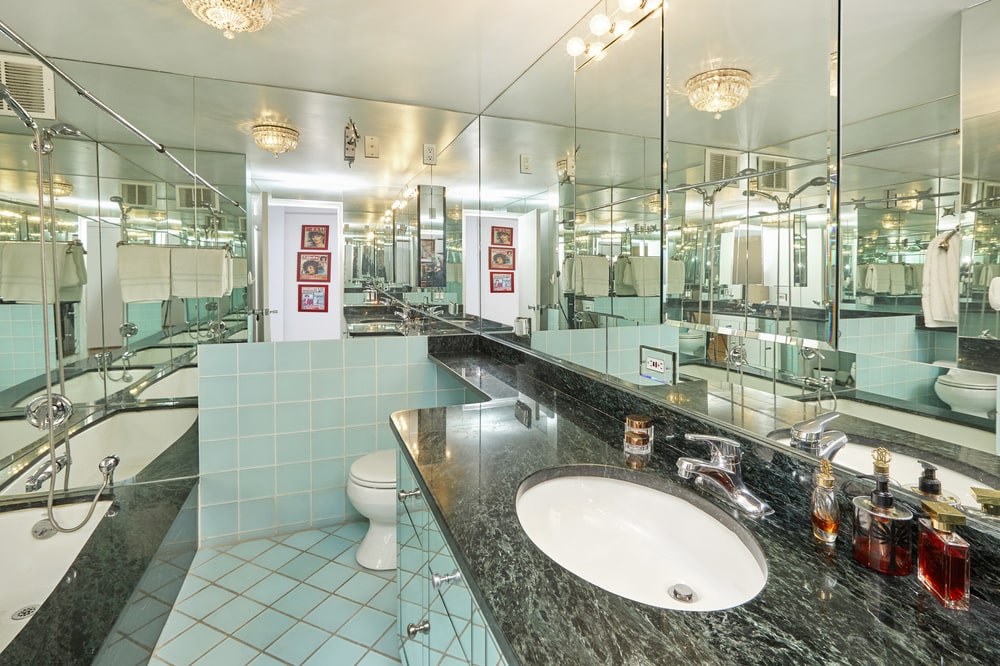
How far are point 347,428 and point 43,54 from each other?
2.12 metres

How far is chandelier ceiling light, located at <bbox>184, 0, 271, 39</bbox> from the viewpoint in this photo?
1.48 metres

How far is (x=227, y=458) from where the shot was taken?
2521 mm

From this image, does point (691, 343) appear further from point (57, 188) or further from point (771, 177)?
point (57, 188)

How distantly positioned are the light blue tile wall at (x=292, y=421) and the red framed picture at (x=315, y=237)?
530 millimetres

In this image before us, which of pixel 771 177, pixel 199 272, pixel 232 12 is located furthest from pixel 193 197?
pixel 771 177

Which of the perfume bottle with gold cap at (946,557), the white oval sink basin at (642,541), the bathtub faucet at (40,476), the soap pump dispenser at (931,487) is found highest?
the soap pump dispenser at (931,487)

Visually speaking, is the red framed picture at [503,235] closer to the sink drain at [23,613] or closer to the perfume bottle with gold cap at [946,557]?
the perfume bottle with gold cap at [946,557]

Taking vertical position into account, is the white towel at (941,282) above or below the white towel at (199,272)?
below

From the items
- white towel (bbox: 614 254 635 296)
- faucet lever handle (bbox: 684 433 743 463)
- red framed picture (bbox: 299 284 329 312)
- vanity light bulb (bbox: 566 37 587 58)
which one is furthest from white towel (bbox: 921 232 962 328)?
red framed picture (bbox: 299 284 329 312)

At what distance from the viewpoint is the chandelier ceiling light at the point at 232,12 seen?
1.48 meters

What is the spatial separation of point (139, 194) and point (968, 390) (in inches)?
119

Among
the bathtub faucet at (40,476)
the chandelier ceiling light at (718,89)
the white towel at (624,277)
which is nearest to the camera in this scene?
the chandelier ceiling light at (718,89)

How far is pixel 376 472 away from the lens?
91.5 inches

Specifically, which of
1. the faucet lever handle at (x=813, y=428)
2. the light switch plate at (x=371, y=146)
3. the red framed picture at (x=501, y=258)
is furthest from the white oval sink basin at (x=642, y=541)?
the light switch plate at (x=371, y=146)
